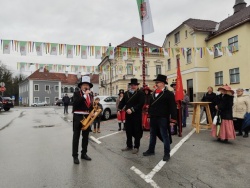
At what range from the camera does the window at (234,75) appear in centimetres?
2445

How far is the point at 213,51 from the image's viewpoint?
90.8 ft

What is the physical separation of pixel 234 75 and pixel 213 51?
13.1ft

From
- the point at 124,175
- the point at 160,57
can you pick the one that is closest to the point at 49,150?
the point at 124,175

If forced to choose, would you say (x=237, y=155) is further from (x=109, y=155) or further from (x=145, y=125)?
(x=145, y=125)

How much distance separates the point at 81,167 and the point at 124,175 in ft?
3.45

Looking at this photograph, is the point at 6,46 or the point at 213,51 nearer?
the point at 6,46

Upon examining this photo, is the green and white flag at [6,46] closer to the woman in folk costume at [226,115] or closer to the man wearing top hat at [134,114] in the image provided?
the man wearing top hat at [134,114]

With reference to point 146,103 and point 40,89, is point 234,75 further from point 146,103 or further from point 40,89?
point 40,89

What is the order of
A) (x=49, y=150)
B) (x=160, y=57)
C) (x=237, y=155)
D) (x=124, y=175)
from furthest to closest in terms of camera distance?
(x=160, y=57) < (x=49, y=150) < (x=237, y=155) < (x=124, y=175)

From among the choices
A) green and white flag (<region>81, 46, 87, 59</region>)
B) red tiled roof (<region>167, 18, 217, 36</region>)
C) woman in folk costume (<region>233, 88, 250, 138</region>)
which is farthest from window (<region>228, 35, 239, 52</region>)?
woman in folk costume (<region>233, 88, 250, 138</region>)

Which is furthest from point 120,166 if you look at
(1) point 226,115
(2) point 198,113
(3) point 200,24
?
(3) point 200,24

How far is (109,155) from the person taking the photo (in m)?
6.33

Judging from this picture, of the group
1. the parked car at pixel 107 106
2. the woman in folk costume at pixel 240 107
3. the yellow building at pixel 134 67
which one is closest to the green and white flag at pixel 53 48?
the parked car at pixel 107 106

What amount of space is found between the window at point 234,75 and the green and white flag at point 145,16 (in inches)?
610
